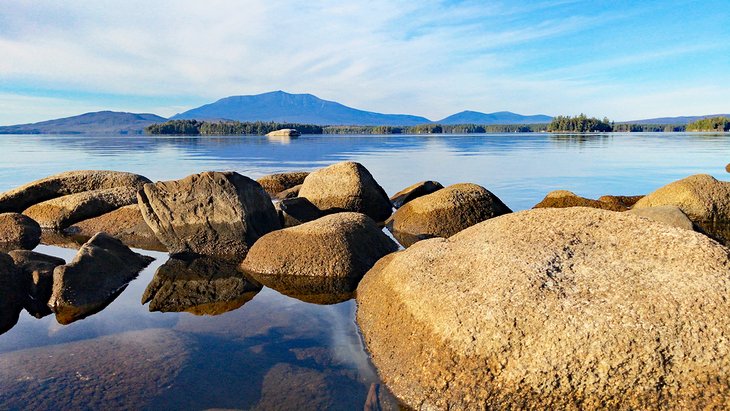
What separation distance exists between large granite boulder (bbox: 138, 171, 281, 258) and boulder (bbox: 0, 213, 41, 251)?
367 centimetres

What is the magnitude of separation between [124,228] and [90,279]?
541 centimetres

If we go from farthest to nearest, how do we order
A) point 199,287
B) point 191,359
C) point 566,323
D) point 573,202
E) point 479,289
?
point 573,202 → point 199,287 → point 191,359 → point 479,289 → point 566,323

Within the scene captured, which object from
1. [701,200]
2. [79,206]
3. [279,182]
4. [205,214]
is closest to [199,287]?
[205,214]

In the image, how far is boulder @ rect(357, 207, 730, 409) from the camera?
15.8 feet

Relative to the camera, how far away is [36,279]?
909 centimetres

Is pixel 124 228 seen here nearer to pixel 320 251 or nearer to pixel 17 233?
pixel 17 233

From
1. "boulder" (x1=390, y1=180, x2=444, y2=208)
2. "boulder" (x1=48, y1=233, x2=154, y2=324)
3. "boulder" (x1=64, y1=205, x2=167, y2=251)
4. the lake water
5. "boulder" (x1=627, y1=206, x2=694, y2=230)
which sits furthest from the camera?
"boulder" (x1=390, y1=180, x2=444, y2=208)

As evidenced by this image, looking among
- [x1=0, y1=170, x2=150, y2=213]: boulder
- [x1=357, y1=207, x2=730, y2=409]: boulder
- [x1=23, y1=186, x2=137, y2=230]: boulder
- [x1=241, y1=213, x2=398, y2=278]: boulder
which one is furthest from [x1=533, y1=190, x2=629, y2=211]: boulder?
[x1=0, y1=170, x2=150, y2=213]: boulder

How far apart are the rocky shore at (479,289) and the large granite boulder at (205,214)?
0.10 ft

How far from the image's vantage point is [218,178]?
12734mm

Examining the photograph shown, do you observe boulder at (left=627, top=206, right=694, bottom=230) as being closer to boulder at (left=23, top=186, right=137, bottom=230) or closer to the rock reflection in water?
the rock reflection in water

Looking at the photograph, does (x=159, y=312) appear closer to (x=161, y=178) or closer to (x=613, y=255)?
(x=613, y=255)

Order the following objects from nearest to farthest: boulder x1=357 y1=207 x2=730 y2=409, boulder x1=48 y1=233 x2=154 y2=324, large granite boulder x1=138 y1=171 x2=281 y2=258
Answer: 1. boulder x1=357 y1=207 x2=730 y2=409
2. boulder x1=48 y1=233 x2=154 y2=324
3. large granite boulder x1=138 y1=171 x2=281 y2=258

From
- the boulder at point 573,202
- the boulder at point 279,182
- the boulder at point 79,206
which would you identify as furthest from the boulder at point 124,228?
the boulder at point 573,202
